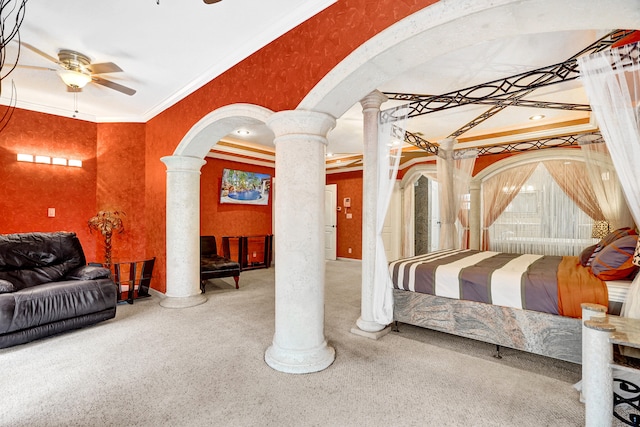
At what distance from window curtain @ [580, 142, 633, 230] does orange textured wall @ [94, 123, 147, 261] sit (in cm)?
680

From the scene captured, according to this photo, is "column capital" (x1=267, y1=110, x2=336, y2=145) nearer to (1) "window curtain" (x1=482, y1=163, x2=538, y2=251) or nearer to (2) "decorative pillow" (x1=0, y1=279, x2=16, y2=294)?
(2) "decorative pillow" (x1=0, y1=279, x2=16, y2=294)

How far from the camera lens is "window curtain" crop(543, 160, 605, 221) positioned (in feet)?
16.5

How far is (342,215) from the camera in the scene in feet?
28.5

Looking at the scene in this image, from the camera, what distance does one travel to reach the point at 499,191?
6121 mm

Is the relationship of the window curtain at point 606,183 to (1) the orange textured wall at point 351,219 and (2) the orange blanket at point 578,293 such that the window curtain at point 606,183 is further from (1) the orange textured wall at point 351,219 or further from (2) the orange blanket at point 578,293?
(1) the orange textured wall at point 351,219

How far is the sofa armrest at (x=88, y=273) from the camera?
11.5ft

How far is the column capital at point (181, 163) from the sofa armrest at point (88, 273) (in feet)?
5.07

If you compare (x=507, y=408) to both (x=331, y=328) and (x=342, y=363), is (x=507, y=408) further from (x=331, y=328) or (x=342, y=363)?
(x=331, y=328)

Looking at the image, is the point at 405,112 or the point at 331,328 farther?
the point at 331,328

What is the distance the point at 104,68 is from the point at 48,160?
2666 millimetres

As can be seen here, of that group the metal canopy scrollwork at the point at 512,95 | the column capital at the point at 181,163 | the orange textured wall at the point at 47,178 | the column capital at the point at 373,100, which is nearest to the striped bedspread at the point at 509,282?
the metal canopy scrollwork at the point at 512,95

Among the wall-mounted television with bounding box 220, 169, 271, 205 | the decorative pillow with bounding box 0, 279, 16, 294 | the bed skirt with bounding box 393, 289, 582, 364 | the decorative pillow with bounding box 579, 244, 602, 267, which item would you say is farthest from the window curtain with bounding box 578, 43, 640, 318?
the wall-mounted television with bounding box 220, 169, 271, 205

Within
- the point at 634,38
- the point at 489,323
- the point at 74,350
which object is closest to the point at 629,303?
the point at 489,323

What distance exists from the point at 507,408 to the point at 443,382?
43 cm
